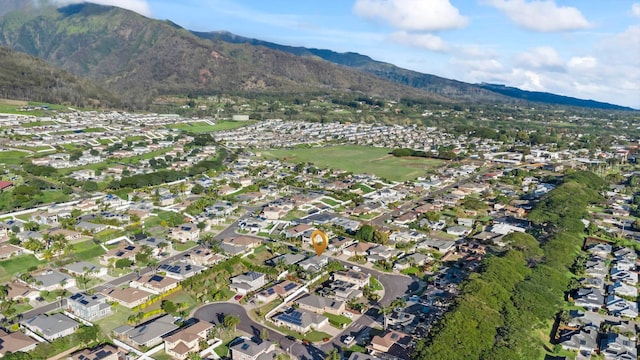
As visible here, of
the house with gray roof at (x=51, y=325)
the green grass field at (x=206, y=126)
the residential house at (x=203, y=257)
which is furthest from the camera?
the green grass field at (x=206, y=126)

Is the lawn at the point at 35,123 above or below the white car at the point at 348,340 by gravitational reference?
above

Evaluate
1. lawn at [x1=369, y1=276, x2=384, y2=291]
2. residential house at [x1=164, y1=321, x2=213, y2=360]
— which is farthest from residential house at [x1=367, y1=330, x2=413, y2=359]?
residential house at [x1=164, y1=321, x2=213, y2=360]

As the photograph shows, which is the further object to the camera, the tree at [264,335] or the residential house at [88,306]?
the residential house at [88,306]

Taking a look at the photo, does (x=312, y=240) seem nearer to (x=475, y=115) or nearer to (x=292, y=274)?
(x=292, y=274)

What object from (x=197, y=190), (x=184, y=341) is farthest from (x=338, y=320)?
(x=197, y=190)

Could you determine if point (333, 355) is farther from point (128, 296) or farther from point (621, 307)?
point (621, 307)

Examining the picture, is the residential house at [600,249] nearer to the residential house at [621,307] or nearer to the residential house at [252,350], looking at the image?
the residential house at [621,307]

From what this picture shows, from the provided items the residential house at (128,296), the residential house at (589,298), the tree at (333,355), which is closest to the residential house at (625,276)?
the residential house at (589,298)

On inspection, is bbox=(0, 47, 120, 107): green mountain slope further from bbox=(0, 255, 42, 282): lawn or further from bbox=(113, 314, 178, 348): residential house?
bbox=(113, 314, 178, 348): residential house
